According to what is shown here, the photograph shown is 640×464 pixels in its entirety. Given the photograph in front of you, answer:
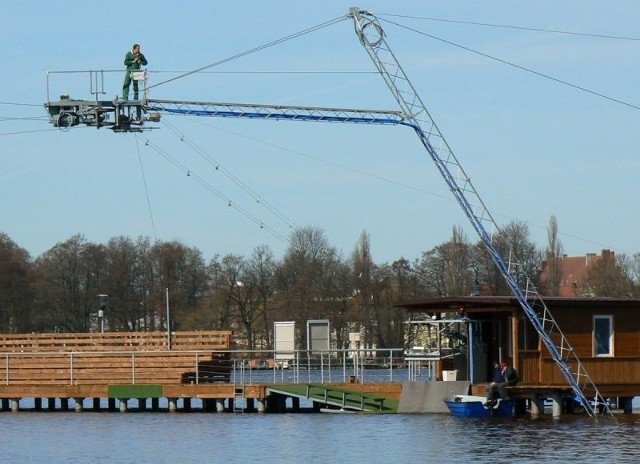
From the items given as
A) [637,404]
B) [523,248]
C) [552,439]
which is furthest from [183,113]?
[523,248]

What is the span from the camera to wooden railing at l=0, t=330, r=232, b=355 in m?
58.1

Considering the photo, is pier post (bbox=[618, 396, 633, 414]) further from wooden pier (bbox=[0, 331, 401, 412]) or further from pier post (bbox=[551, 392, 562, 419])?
wooden pier (bbox=[0, 331, 401, 412])

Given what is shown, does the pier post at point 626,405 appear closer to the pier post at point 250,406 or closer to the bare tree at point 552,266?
the pier post at point 250,406

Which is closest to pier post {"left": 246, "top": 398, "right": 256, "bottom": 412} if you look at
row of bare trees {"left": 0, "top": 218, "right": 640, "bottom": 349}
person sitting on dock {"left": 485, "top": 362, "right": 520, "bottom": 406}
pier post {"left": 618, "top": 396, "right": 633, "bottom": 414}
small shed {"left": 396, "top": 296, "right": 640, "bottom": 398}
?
small shed {"left": 396, "top": 296, "right": 640, "bottom": 398}

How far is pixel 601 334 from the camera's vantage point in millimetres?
52500

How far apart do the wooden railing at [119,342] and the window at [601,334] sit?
13.8 metres

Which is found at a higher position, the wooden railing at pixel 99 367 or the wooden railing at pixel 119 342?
the wooden railing at pixel 119 342

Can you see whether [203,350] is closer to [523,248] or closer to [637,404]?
[637,404]

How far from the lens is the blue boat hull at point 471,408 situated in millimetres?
51031

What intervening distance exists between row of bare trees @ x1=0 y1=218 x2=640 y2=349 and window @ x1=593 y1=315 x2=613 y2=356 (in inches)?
2959

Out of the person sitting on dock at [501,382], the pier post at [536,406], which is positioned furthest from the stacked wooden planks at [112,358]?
the pier post at [536,406]

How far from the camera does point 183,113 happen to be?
52.5 m

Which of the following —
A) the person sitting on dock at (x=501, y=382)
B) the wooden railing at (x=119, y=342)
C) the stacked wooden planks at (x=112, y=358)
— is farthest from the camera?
the wooden railing at (x=119, y=342)

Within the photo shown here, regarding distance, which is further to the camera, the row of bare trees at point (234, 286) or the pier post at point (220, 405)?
the row of bare trees at point (234, 286)
